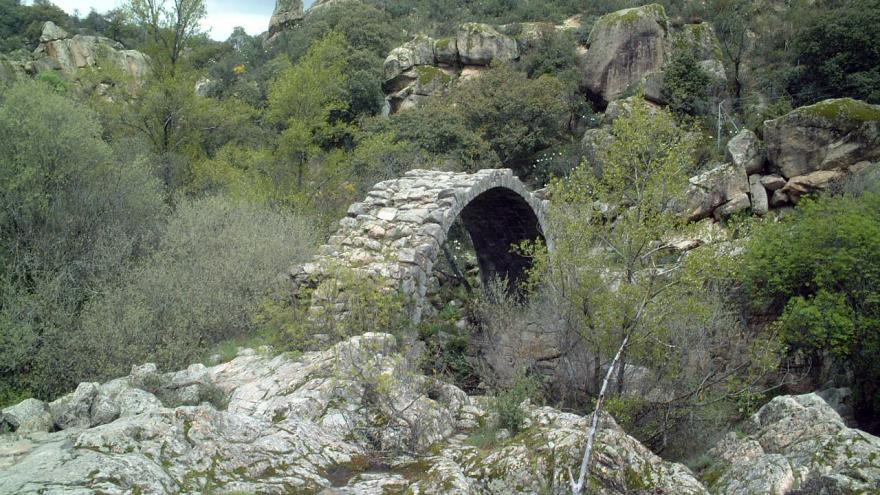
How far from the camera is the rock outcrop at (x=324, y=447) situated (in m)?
4.39

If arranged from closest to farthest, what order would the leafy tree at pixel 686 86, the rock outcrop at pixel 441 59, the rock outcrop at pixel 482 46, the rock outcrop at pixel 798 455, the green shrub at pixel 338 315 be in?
the rock outcrop at pixel 798 455 < the green shrub at pixel 338 315 < the leafy tree at pixel 686 86 < the rock outcrop at pixel 441 59 < the rock outcrop at pixel 482 46

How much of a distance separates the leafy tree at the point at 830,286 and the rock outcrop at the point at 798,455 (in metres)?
4.02

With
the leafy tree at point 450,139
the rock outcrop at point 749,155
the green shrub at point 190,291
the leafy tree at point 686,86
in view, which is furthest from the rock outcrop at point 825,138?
the green shrub at point 190,291

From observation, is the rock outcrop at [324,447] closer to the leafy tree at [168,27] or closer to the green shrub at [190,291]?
the green shrub at [190,291]

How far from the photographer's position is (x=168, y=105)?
61.7 ft

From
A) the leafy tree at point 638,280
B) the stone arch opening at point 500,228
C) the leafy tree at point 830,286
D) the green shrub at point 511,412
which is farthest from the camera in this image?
the stone arch opening at point 500,228

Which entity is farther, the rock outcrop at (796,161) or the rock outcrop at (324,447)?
the rock outcrop at (796,161)

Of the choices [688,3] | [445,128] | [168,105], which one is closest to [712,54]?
[688,3]

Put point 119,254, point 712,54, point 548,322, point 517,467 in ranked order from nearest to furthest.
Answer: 1. point 517,467
2. point 548,322
3. point 119,254
4. point 712,54

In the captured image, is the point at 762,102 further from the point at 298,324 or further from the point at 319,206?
the point at 298,324

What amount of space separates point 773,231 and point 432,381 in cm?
757

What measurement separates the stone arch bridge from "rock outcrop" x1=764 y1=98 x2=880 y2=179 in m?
8.82

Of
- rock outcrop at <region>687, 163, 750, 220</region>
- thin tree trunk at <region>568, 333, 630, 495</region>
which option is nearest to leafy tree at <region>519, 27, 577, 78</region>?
rock outcrop at <region>687, 163, 750, 220</region>

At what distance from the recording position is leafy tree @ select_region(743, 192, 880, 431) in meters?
10.1
